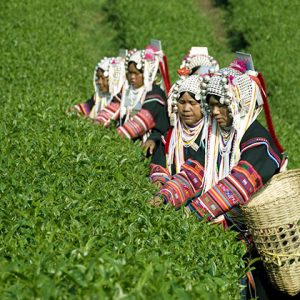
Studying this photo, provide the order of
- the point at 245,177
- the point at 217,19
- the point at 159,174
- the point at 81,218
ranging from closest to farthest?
the point at 81,218 → the point at 245,177 → the point at 159,174 → the point at 217,19

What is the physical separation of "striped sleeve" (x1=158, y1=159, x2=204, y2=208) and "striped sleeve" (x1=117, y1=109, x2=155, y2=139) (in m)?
2.87

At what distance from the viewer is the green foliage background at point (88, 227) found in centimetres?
349

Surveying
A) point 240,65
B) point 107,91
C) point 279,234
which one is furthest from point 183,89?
point 107,91

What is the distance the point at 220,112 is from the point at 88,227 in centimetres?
176

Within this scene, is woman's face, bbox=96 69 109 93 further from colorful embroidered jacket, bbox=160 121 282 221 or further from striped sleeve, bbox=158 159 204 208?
colorful embroidered jacket, bbox=160 121 282 221

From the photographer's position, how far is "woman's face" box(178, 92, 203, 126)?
674 centimetres

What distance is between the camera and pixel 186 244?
4.66 metres

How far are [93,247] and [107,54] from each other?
14.8m

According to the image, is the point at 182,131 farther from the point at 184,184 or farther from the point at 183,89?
the point at 184,184

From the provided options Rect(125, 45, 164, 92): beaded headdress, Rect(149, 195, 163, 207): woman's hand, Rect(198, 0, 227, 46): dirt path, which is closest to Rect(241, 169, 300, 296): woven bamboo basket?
Rect(149, 195, 163, 207): woman's hand

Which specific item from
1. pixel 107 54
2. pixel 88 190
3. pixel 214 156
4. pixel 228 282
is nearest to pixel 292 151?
pixel 214 156

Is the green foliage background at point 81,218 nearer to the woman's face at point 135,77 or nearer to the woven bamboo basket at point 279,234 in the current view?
the woven bamboo basket at point 279,234

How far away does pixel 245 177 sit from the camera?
218 inches

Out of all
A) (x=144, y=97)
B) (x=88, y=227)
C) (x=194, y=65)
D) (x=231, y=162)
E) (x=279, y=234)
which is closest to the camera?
(x=88, y=227)
